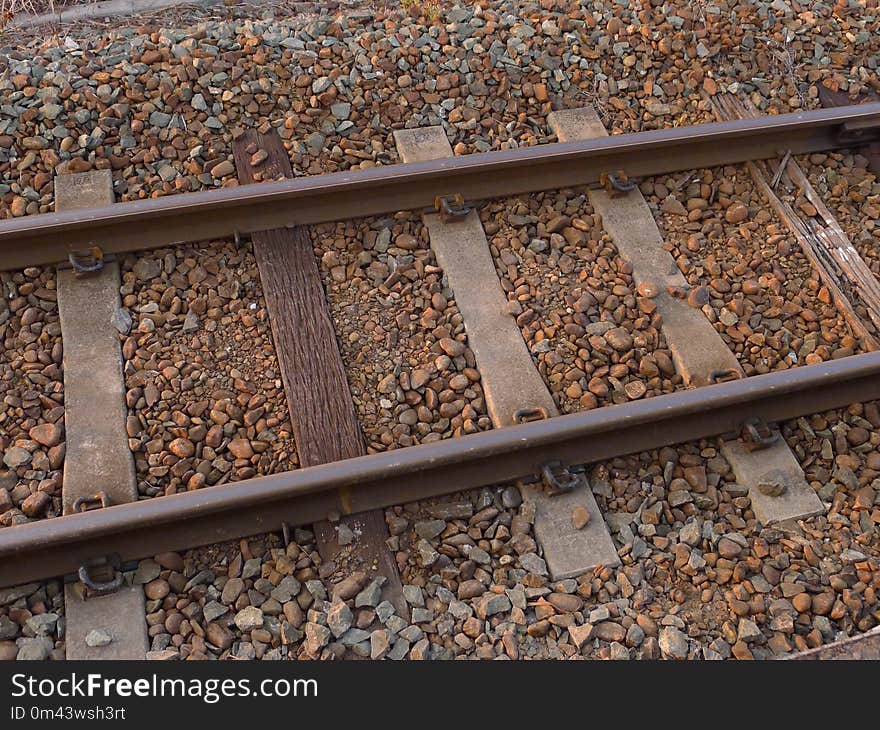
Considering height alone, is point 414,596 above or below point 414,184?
below

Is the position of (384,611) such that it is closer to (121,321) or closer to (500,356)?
(500,356)

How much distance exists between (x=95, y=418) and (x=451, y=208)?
211 cm

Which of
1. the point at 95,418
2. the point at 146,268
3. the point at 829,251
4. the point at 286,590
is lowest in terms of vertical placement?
the point at 286,590

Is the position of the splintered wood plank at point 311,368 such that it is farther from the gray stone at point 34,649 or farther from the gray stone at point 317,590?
the gray stone at point 34,649

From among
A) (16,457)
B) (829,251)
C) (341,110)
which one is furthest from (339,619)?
(829,251)

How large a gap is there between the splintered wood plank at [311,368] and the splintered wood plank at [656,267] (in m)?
1.63

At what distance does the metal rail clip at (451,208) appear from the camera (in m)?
4.85

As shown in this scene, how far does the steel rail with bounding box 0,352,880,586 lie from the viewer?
11.8ft

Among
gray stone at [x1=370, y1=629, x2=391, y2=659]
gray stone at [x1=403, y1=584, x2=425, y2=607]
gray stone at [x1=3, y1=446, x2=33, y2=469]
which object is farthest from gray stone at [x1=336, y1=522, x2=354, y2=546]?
gray stone at [x1=3, y1=446, x2=33, y2=469]

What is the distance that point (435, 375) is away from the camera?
432cm

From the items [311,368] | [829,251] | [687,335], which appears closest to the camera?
[311,368]

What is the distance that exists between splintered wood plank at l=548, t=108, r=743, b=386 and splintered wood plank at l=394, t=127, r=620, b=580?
2.36ft

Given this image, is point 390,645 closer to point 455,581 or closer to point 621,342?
point 455,581

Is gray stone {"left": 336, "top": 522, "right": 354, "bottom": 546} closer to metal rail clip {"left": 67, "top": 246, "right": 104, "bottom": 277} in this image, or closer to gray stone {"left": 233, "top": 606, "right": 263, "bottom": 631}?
gray stone {"left": 233, "top": 606, "right": 263, "bottom": 631}
